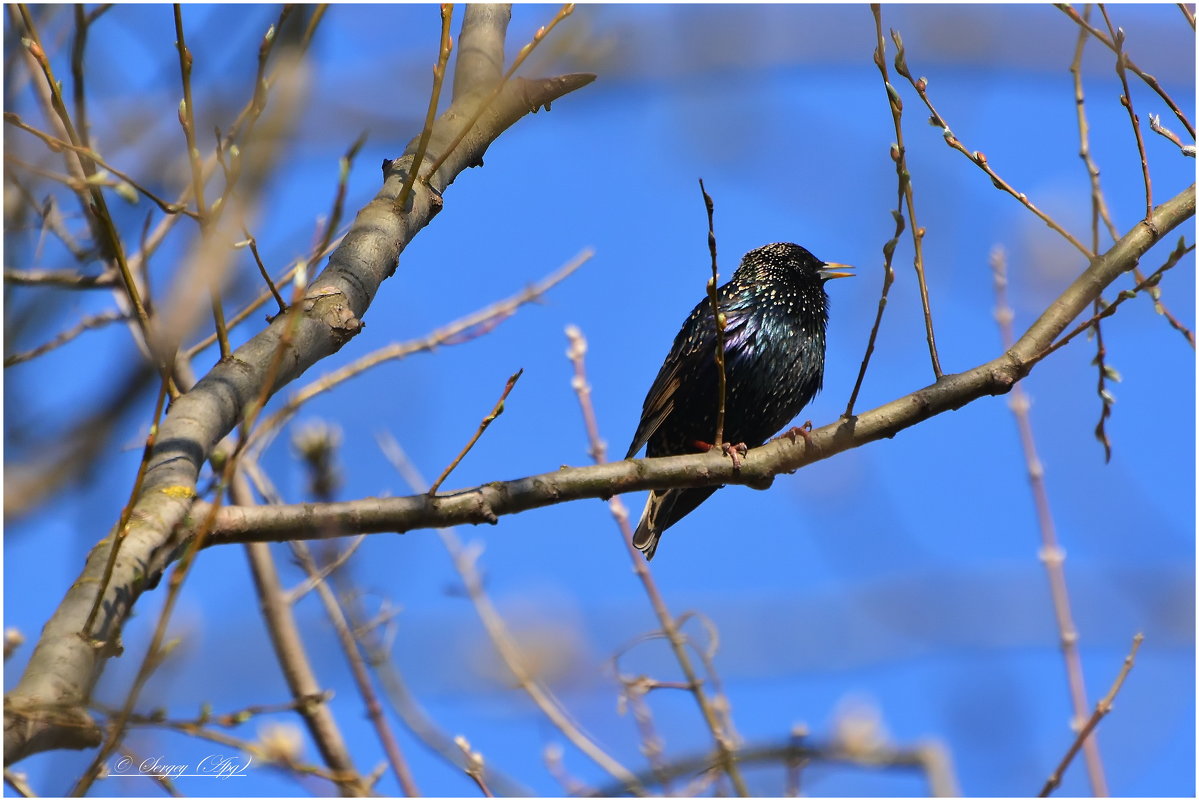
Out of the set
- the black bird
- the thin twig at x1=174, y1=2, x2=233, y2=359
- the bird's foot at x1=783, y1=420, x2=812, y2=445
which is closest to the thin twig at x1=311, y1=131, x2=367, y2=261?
the thin twig at x1=174, y1=2, x2=233, y2=359

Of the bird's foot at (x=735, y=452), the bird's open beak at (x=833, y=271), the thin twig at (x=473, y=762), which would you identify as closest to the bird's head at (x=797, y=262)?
the bird's open beak at (x=833, y=271)

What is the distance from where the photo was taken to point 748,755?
2316 millimetres

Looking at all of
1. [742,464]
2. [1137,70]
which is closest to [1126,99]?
[1137,70]

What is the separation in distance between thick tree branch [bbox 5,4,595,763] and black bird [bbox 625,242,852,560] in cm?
215

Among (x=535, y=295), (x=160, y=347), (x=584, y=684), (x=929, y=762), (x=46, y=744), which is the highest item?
(x=535, y=295)

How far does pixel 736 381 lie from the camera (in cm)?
552

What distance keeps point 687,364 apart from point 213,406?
3.36 metres

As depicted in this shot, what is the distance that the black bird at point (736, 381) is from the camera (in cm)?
554

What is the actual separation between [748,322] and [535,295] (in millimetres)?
1074

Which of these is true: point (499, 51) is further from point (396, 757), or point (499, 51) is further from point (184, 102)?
point (396, 757)

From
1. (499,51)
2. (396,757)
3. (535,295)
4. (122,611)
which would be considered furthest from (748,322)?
(122,611)

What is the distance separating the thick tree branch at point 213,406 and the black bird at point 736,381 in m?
2.15

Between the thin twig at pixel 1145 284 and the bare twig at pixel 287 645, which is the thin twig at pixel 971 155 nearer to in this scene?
the thin twig at pixel 1145 284

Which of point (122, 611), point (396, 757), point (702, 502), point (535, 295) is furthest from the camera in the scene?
point (702, 502)
